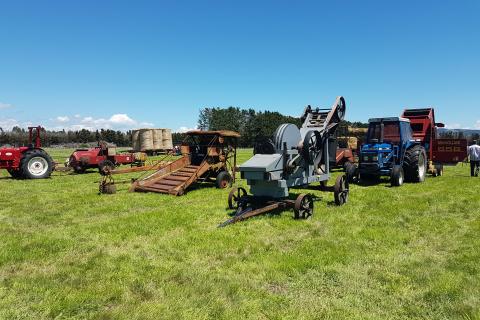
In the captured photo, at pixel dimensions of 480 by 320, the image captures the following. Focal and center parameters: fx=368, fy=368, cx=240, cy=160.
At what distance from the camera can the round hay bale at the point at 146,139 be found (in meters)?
43.4

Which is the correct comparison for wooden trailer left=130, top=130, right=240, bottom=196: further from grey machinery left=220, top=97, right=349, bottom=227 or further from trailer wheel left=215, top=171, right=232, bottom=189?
grey machinery left=220, top=97, right=349, bottom=227

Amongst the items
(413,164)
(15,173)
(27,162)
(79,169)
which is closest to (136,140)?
(79,169)

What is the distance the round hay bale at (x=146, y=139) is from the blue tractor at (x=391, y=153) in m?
32.7

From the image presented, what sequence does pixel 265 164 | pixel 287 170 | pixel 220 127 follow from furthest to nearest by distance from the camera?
pixel 220 127 < pixel 287 170 < pixel 265 164

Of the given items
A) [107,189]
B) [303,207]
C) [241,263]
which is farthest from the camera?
[107,189]

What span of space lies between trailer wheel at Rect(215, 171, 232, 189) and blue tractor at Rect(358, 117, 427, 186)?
5081mm

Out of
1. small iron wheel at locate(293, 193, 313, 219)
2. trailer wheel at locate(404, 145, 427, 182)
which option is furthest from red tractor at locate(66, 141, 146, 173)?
trailer wheel at locate(404, 145, 427, 182)

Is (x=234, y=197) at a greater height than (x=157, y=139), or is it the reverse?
(x=157, y=139)

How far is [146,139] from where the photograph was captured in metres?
43.5

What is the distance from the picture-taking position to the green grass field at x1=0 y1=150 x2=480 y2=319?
4.16m

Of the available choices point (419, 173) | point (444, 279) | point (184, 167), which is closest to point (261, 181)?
point (444, 279)

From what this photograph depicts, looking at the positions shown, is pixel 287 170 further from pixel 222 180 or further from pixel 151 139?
pixel 151 139

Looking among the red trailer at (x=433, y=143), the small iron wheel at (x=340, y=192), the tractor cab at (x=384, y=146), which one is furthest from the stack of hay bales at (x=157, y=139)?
the small iron wheel at (x=340, y=192)

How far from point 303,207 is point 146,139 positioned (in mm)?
37391
